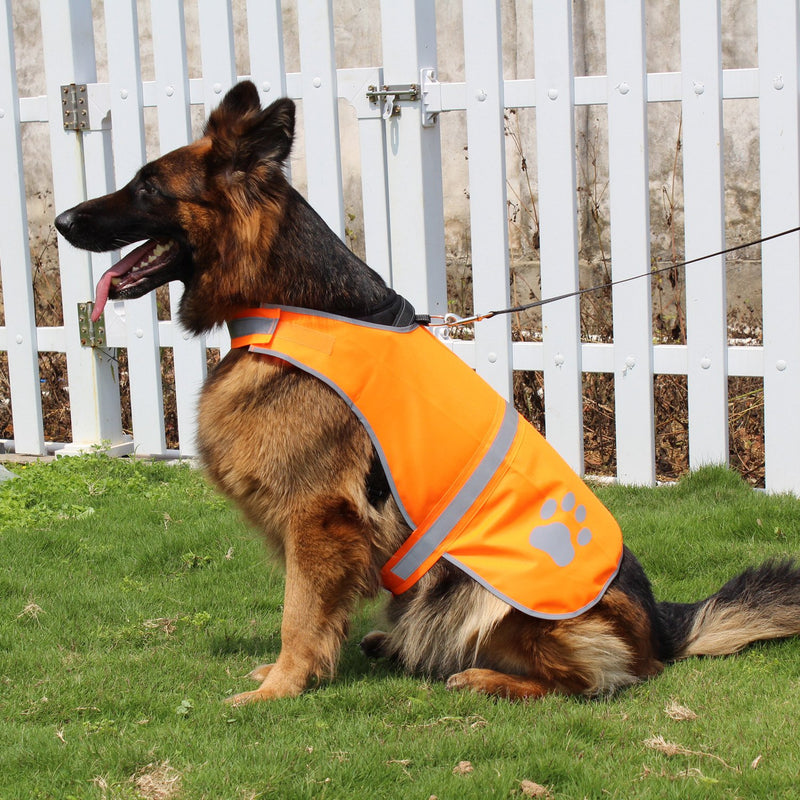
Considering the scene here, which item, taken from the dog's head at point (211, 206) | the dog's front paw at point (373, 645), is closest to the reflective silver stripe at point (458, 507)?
the dog's front paw at point (373, 645)

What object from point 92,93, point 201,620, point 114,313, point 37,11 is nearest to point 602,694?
point 201,620

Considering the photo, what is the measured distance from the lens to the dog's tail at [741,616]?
3.67 meters

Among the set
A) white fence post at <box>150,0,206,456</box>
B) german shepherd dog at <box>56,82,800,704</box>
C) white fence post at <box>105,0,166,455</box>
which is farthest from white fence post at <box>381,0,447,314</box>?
german shepherd dog at <box>56,82,800,704</box>

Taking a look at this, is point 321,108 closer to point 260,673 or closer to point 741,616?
point 260,673

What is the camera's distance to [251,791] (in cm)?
283

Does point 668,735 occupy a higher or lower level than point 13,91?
lower

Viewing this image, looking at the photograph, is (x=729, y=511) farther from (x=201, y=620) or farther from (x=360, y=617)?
(x=201, y=620)

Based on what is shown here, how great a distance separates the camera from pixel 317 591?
3.39 meters

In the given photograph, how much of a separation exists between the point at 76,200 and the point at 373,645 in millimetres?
4013

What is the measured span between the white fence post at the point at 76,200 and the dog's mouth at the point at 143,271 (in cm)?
339

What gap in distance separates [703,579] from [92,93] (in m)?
4.69

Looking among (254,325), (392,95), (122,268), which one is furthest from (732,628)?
(392,95)

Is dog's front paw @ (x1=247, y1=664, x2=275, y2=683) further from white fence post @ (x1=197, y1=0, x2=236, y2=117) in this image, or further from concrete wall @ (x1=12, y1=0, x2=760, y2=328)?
concrete wall @ (x1=12, y1=0, x2=760, y2=328)

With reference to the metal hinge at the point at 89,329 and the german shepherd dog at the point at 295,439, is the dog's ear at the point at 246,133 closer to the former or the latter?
the german shepherd dog at the point at 295,439
